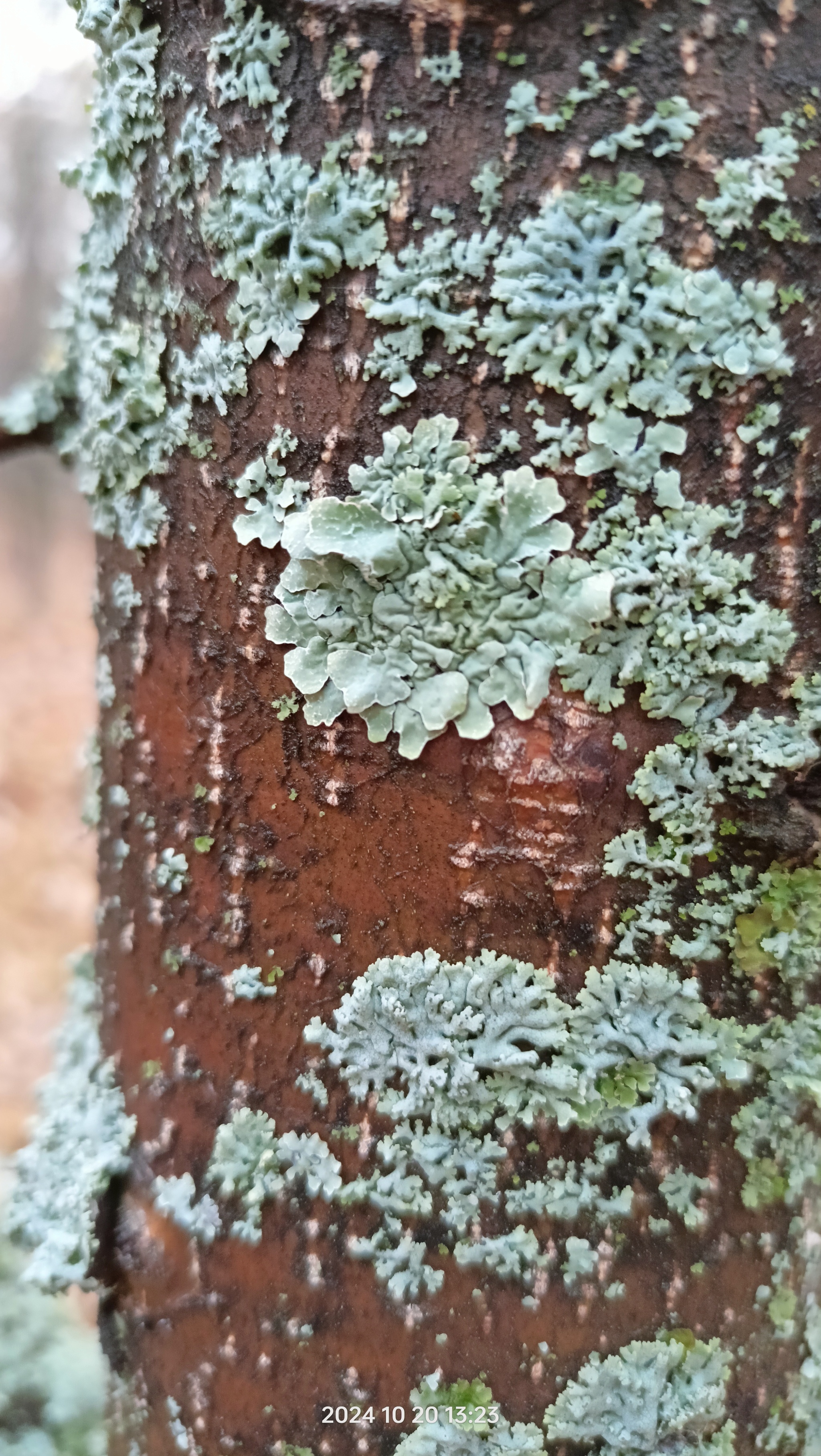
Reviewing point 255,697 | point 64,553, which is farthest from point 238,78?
point 64,553

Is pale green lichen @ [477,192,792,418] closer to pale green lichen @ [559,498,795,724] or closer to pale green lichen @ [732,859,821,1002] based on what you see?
pale green lichen @ [559,498,795,724]

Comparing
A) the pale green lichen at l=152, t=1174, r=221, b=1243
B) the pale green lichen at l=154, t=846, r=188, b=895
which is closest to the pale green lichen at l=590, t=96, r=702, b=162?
the pale green lichen at l=154, t=846, r=188, b=895

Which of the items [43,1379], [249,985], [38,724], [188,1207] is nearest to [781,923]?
[249,985]

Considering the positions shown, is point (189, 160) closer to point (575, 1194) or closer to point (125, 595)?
point (125, 595)

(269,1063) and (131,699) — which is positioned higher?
(131,699)

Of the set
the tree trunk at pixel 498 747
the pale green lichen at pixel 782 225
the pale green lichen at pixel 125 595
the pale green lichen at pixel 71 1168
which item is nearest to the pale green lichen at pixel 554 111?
the tree trunk at pixel 498 747

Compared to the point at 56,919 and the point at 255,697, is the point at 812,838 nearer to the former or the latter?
the point at 255,697
